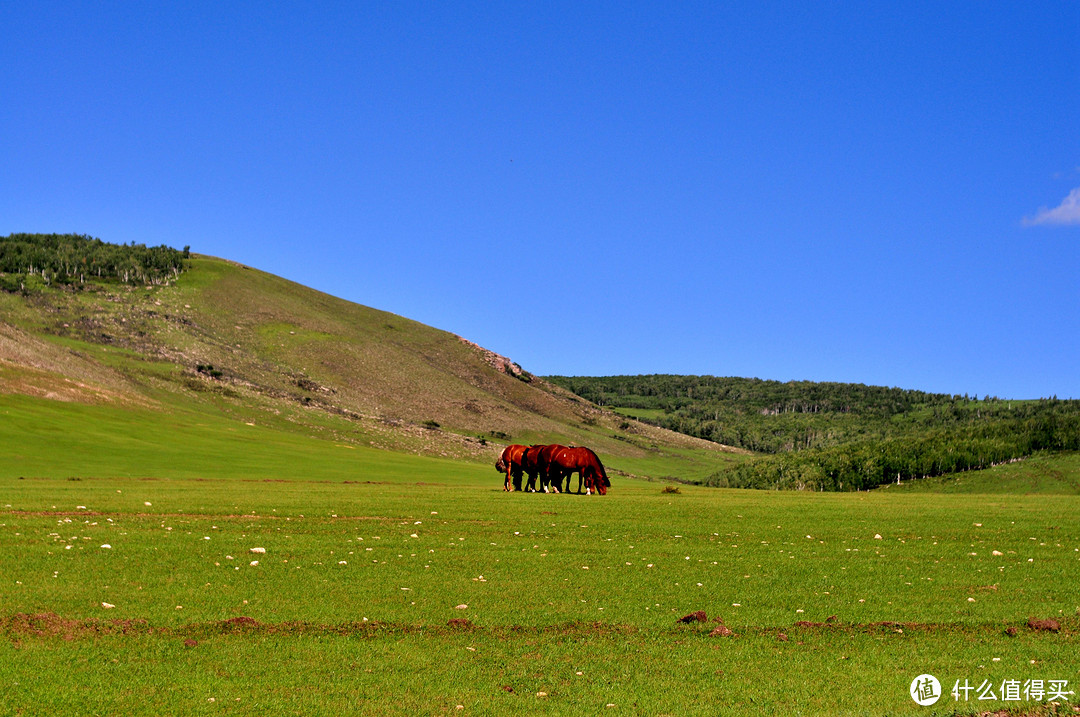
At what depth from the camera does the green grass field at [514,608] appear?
406 inches

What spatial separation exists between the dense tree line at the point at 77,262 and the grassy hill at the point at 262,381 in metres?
3.78

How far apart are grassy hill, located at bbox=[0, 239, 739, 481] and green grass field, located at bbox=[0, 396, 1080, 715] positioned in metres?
31.7

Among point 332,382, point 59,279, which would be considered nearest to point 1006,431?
point 332,382

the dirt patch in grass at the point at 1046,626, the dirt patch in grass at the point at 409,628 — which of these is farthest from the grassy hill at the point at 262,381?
the dirt patch in grass at the point at 1046,626

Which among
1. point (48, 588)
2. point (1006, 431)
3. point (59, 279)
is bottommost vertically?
point (48, 588)

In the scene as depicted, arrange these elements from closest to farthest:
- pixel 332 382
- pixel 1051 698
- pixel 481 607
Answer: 1. pixel 1051 698
2. pixel 481 607
3. pixel 332 382

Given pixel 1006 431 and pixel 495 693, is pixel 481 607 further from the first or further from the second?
pixel 1006 431

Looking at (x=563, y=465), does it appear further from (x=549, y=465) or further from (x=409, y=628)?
(x=409, y=628)

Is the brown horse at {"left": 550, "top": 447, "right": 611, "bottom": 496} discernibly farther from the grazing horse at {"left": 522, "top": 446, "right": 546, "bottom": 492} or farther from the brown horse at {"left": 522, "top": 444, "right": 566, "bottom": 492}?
the grazing horse at {"left": 522, "top": 446, "right": 546, "bottom": 492}

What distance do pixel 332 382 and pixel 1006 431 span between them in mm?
102746

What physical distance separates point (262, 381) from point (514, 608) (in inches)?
4653

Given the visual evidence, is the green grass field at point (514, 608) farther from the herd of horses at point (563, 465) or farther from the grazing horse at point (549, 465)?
the grazing horse at point (549, 465)

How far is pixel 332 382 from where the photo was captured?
139125mm

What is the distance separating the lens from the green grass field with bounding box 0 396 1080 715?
406 inches
